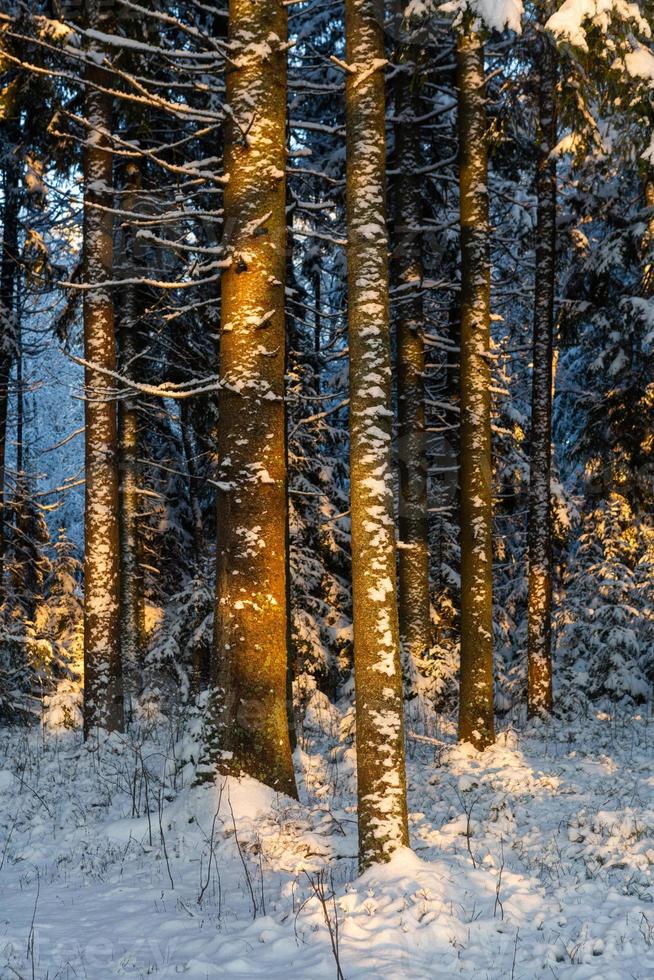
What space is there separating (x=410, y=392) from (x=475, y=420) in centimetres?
309

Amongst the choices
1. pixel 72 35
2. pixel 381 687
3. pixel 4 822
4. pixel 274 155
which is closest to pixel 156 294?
pixel 72 35

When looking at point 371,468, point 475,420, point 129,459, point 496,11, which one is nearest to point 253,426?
point 371,468

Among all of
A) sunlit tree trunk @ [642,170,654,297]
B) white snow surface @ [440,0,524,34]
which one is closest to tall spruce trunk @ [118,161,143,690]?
white snow surface @ [440,0,524,34]

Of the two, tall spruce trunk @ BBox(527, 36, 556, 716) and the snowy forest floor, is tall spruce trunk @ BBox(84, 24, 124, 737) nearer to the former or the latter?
the snowy forest floor

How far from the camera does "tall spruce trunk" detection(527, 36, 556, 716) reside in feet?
42.6

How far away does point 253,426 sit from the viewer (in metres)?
7.66

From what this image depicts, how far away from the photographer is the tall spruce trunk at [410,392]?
13.1 m

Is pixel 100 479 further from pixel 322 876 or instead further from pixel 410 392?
pixel 322 876

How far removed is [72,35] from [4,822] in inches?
412

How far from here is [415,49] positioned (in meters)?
10.9

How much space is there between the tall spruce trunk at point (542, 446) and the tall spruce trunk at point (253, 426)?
6442mm

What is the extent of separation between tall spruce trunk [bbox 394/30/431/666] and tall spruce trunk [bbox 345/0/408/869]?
6052 millimetres

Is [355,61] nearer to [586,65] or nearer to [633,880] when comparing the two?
[586,65]

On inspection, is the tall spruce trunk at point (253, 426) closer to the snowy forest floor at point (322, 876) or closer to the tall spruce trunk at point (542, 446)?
the snowy forest floor at point (322, 876)
